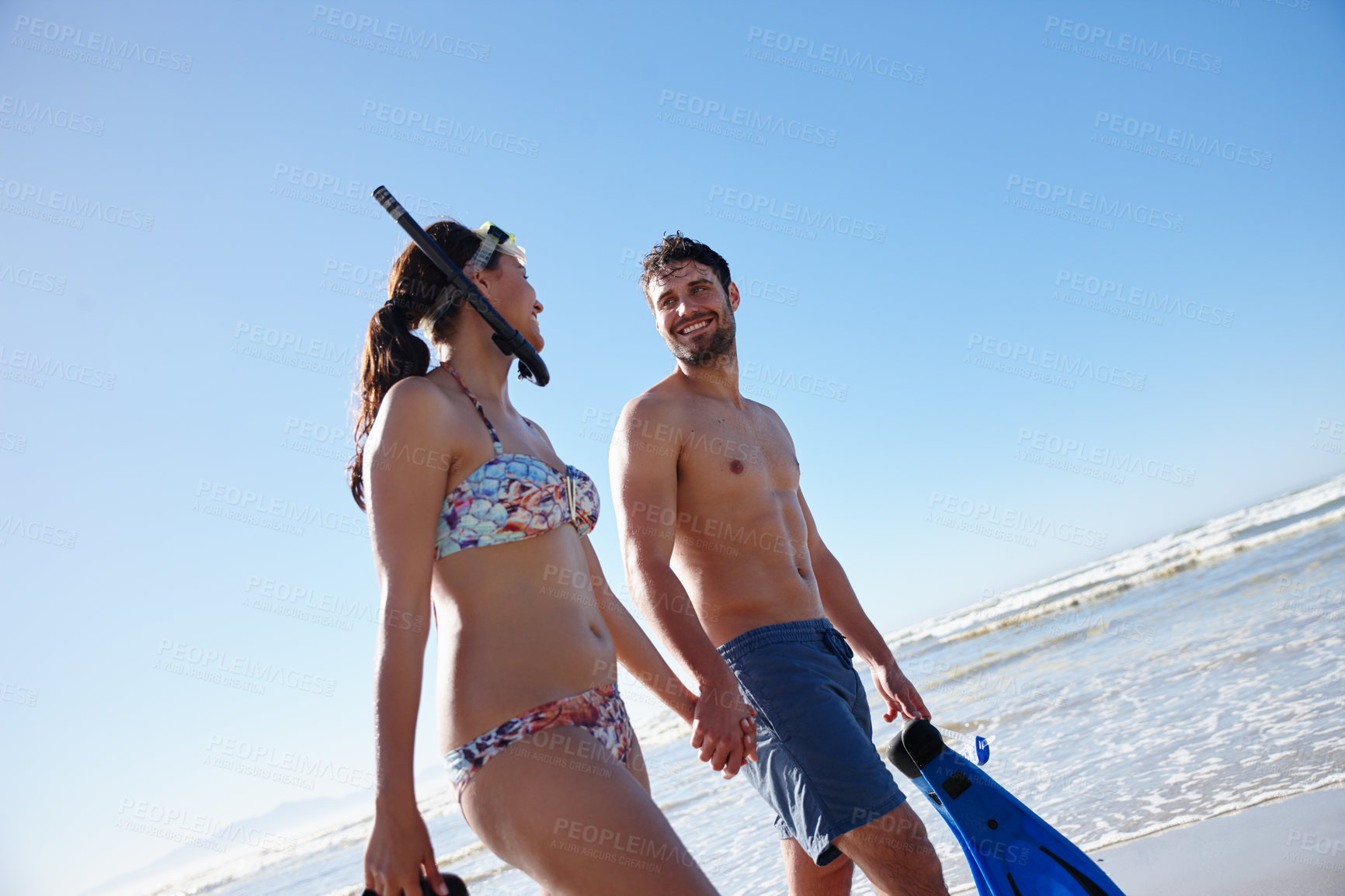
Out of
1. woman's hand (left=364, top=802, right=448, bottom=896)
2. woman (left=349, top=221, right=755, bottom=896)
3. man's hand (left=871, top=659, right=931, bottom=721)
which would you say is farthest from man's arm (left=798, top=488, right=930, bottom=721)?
woman's hand (left=364, top=802, right=448, bottom=896)

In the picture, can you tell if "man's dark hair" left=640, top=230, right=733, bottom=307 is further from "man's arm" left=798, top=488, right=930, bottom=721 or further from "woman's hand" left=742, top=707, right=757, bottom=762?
"woman's hand" left=742, top=707, right=757, bottom=762

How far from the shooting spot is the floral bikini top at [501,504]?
178 cm

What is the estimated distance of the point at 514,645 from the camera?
5.62 feet

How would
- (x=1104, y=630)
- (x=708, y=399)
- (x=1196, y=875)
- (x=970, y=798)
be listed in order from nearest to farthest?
(x=970, y=798)
(x=708, y=399)
(x=1196, y=875)
(x=1104, y=630)

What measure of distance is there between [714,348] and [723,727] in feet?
4.90

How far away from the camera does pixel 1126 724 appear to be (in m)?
5.95

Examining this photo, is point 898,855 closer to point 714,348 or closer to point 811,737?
point 811,737

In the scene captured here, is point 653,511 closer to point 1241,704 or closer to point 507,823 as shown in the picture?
point 507,823

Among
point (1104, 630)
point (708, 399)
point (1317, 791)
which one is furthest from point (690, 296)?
point (1104, 630)

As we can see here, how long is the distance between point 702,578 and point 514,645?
4.16ft

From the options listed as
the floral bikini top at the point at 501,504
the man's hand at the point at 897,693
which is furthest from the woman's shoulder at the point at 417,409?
the man's hand at the point at 897,693

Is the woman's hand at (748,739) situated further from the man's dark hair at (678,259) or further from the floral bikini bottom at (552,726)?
the man's dark hair at (678,259)

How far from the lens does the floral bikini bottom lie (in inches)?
63.2

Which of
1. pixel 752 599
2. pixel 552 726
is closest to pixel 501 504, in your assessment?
pixel 552 726
